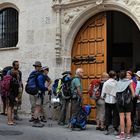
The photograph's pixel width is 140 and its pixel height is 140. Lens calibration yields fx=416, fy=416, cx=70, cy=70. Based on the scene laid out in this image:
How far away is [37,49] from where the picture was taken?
15.2 m

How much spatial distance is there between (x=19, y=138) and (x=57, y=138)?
979mm

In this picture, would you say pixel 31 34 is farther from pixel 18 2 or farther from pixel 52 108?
pixel 52 108

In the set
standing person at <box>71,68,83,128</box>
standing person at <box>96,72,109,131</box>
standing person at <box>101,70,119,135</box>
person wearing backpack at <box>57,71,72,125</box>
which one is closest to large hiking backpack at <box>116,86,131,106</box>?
standing person at <box>101,70,119,135</box>

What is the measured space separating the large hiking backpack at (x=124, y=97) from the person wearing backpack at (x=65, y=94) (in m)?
2.06

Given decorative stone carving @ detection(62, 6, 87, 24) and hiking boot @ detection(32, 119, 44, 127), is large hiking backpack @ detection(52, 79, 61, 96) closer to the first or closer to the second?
hiking boot @ detection(32, 119, 44, 127)

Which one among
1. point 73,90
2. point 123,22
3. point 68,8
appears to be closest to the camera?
point 73,90

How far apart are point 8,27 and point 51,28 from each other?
2793 millimetres

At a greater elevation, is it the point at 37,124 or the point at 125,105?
the point at 125,105

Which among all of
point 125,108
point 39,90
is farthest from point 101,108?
point 39,90

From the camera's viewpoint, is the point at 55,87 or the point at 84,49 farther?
the point at 84,49

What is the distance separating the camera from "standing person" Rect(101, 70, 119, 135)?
11.2 meters

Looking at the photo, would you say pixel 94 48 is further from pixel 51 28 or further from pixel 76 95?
pixel 76 95

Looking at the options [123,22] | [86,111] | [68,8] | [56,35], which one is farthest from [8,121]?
[123,22]

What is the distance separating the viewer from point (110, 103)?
443 inches
